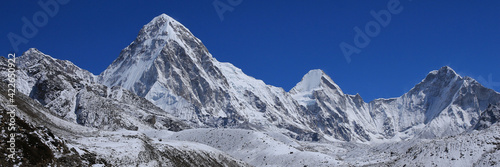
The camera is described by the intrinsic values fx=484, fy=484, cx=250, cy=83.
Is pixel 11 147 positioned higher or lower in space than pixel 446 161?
lower

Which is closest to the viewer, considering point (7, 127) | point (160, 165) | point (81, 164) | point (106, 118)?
point (7, 127)

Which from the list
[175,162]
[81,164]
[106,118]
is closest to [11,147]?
[81,164]

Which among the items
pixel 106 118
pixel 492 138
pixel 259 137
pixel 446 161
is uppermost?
pixel 106 118

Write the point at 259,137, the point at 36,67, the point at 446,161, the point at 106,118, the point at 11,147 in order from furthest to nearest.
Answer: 1. the point at 36,67
2. the point at 106,118
3. the point at 259,137
4. the point at 446,161
5. the point at 11,147

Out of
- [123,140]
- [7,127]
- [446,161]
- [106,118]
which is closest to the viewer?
[7,127]

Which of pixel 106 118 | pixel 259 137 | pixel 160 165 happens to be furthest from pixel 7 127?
pixel 106 118

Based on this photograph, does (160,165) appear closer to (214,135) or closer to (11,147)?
(11,147)

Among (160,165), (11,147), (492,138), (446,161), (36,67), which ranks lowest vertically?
(11,147)

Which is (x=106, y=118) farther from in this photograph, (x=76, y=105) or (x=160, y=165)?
(x=160, y=165)

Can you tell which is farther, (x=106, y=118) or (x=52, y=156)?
(x=106, y=118)
